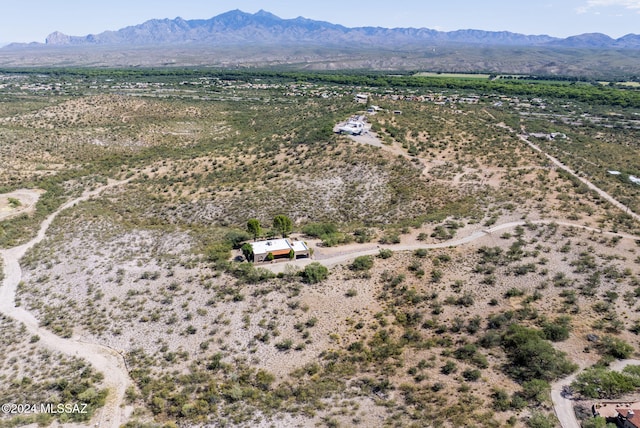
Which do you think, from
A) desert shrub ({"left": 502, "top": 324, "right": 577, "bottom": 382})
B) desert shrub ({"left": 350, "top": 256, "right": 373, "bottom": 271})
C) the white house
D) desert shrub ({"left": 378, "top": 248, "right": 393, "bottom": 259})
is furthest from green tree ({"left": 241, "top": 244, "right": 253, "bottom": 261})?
desert shrub ({"left": 502, "top": 324, "right": 577, "bottom": 382})

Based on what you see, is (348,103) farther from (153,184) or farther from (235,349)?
(235,349)

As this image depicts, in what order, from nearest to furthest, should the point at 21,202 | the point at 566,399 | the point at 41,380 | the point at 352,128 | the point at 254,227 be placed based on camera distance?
the point at 566,399 < the point at 41,380 < the point at 254,227 < the point at 21,202 < the point at 352,128

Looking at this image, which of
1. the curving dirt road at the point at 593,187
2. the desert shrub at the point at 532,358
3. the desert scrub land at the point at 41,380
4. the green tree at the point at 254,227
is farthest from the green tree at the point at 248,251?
the curving dirt road at the point at 593,187

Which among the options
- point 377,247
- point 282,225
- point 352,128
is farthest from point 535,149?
point 282,225

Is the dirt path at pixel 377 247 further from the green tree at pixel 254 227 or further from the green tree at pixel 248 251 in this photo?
the green tree at pixel 254 227

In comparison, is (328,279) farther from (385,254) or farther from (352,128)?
(352,128)

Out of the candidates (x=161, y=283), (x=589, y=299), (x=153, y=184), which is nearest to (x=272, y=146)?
(x=153, y=184)

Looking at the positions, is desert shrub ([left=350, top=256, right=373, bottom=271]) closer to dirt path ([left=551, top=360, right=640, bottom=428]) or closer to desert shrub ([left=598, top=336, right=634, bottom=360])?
dirt path ([left=551, top=360, right=640, bottom=428])
